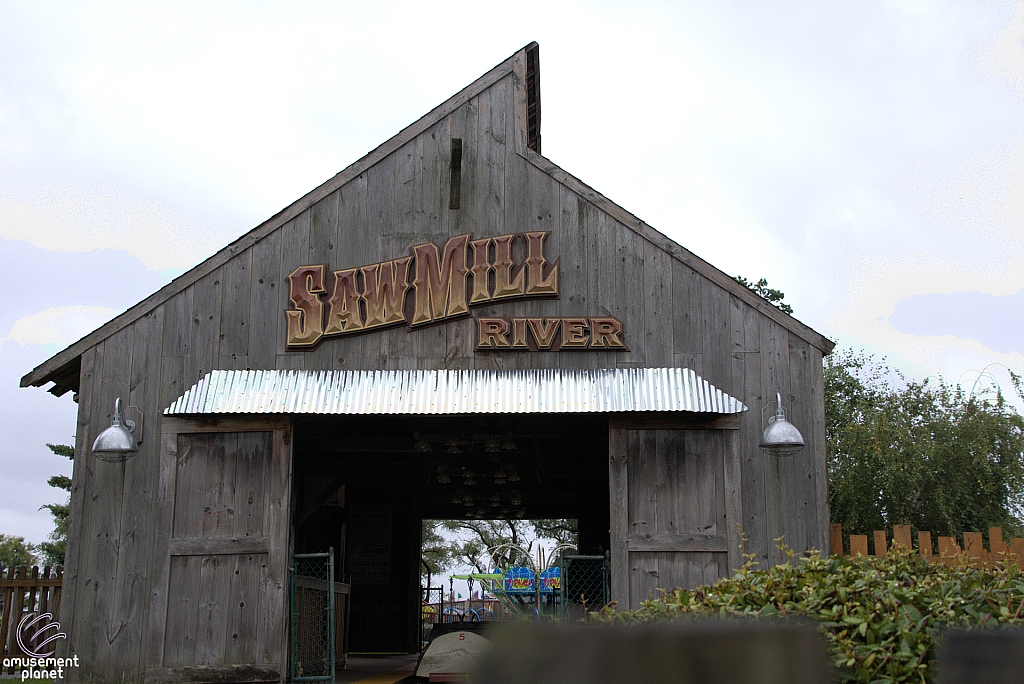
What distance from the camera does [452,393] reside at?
10938 mm

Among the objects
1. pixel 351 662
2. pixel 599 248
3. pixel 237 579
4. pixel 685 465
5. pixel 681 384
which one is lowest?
pixel 351 662

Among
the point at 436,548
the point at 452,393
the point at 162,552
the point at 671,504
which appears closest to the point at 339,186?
the point at 452,393

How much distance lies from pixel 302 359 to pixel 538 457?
540 centimetres

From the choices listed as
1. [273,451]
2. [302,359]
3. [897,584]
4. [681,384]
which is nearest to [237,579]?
[273,451]

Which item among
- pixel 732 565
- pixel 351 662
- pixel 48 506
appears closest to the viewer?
pixel 732 565

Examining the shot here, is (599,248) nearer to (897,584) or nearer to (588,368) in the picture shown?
(588,368)

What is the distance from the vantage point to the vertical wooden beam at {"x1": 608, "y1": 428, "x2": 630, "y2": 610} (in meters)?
10.7

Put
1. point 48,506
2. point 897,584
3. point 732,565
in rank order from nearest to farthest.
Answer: point 897,584, point 732,565, point 48,506

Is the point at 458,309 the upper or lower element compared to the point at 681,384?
upper

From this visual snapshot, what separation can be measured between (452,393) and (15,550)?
2230 inches

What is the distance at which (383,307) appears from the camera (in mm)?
11320

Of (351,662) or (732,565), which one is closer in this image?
(732,565)

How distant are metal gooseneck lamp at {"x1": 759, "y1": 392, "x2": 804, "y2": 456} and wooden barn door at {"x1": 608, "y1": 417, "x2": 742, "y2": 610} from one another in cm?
79

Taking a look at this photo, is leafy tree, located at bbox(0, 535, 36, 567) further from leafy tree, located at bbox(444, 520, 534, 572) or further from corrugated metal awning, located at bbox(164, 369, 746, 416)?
corrugated metal awning, located at bbox(164, 369, 746, 416)
